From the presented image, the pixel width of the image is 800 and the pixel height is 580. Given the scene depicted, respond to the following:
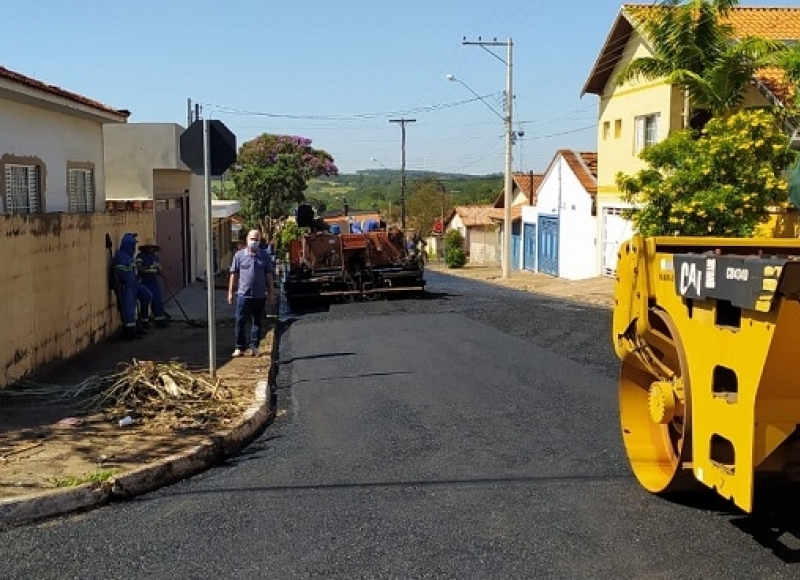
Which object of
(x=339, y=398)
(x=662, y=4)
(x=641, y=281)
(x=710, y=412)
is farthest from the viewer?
(x=662, y=4)

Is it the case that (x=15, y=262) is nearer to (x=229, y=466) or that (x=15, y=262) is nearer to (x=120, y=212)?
(x=229, y=466)

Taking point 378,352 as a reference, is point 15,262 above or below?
above

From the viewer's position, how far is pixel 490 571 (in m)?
4.75

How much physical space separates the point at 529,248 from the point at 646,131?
1653cm

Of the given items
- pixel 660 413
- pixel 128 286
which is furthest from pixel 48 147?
pixel 660 413

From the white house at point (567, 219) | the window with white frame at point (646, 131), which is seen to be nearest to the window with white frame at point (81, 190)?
the window with white frame at point (646, 131)

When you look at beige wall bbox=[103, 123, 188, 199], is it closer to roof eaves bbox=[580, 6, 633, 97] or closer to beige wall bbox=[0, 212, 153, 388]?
beige wall bbox=[0, 212, 153, 388]

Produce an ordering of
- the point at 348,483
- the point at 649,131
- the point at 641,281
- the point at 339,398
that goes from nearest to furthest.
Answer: the point at 641,281 → the point at 348,483 → the point at 339,398 → the point at 649,131

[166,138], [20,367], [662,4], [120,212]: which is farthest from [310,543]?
[662,4]

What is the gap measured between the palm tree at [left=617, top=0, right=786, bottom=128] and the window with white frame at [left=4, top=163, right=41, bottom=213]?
1344 centimetres

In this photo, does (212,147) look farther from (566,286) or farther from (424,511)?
(566,286)

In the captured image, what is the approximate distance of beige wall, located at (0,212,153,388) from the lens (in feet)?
31.0

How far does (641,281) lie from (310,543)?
2.48 meters

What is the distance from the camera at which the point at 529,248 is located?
144 ft
